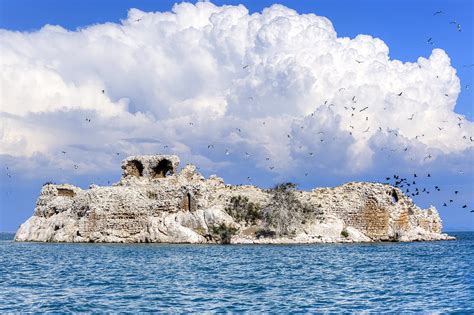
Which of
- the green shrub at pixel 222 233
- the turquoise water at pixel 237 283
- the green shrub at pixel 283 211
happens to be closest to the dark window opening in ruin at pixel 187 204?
the green shrub at pixel 222 233

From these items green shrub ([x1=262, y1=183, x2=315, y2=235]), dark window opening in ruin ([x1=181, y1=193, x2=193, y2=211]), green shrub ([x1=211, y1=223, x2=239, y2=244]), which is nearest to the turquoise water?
green shrub ([x1=211, y1=223, x2=239, y2=244])

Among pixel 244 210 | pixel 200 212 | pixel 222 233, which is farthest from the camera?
pixel 244 210

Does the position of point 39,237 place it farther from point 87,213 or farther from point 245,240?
point 245,240

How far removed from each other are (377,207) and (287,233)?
13990 mm

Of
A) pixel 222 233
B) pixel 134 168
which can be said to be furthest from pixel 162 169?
pixel 222 233

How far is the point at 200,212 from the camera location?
69688mm

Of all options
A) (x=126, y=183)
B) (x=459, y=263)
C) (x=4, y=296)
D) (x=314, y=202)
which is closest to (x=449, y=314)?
(x=4, y=296)

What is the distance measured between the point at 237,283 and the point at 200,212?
1530 inches

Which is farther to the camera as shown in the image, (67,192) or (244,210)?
(67,192)

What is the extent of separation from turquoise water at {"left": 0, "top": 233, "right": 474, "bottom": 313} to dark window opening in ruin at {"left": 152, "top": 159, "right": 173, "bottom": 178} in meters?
33.6

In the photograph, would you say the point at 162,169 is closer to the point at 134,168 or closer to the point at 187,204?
the point at 134,168

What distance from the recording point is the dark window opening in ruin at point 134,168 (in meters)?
82.6

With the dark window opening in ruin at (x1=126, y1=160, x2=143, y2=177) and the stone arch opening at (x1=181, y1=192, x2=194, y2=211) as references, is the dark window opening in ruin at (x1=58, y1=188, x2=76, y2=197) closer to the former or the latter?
the dark window opening in ruin at (x1=126, y1=160, x2=143, y2=177)

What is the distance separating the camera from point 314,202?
2987 inches
